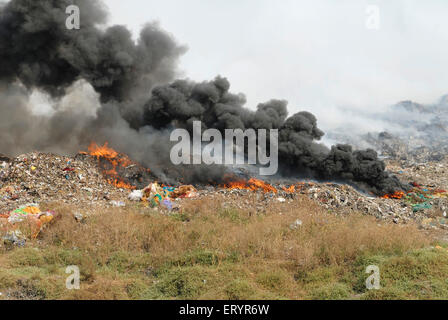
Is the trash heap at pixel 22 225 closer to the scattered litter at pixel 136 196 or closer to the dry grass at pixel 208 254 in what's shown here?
the dry grass at pixel 208 254

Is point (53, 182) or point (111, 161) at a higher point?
point (111, 161)

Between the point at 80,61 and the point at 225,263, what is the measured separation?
1565cm

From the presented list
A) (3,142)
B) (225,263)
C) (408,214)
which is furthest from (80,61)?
(408,214)

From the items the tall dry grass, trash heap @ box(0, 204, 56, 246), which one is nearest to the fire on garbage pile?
trash heap @ box(0, 204, 56, 246)

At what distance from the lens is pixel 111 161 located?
17.4m

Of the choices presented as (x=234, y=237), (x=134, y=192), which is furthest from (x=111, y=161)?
(x=234, y=237)

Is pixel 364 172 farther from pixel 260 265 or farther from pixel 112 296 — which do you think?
pixel 112 296

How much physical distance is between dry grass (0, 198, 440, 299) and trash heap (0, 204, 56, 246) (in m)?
0.34

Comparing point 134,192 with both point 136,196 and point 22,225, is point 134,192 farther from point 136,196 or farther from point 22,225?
point 22,225

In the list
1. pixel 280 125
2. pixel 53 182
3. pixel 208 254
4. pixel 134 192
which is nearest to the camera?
pixel 208 254

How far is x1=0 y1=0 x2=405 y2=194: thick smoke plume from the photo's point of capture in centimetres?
1856

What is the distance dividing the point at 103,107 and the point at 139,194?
25.5ft

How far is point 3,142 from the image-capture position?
19.8 metres

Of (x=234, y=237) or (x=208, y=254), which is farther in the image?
(x=234, y=237)
